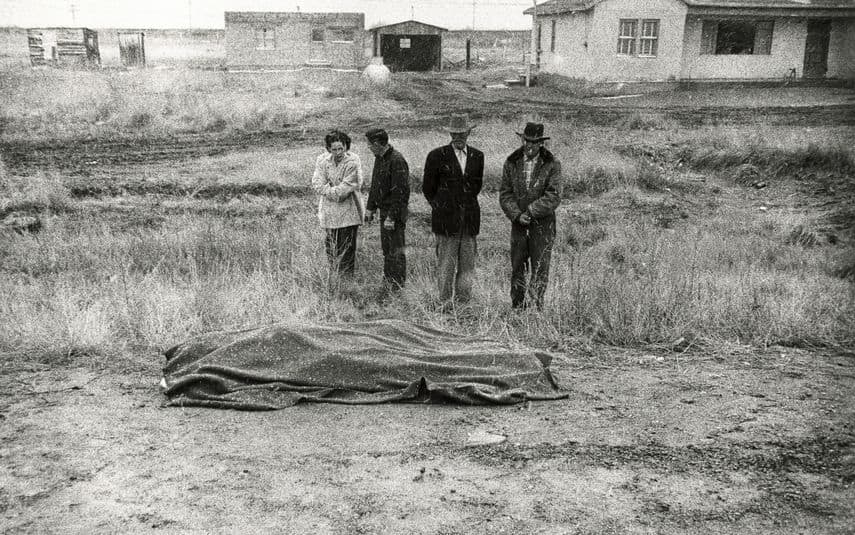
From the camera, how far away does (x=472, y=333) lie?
7.33 metres

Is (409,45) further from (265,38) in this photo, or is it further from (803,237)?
(803,237)

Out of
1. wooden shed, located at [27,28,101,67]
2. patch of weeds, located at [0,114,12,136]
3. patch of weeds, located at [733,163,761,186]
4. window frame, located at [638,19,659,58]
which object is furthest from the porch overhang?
wooden shed, located at [27,28,101,67]

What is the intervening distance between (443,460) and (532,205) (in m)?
3.28

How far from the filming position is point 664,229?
500 inches

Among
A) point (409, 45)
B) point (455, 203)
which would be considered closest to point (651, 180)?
point (455, 203)

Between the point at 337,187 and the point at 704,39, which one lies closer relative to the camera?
the point at 337,187

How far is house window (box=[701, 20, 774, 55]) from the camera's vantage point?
28734 mm

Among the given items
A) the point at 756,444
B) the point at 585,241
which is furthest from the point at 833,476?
the point at 585,241

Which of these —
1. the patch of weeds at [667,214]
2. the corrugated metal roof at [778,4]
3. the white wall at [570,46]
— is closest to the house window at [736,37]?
the corrugated metal roof at [778,4]

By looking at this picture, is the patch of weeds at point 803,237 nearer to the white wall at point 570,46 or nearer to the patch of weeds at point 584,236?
the patch of weeds at point 584,236

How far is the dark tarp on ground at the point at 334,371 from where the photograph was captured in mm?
5773

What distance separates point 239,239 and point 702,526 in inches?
308

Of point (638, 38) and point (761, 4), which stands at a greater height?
point (761, 4)

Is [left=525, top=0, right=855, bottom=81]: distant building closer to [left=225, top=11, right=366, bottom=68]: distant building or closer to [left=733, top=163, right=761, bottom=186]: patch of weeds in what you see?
[left=225, top=11, right=366, bottom=68]: distant building
